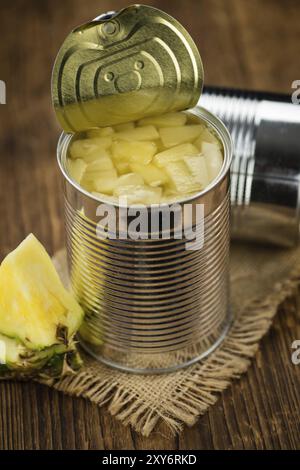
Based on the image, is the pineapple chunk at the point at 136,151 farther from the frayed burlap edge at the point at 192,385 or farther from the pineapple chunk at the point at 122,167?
the frayed burlap edge at the point at 192,385

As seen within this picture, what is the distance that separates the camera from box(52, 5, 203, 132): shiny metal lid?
1.43m

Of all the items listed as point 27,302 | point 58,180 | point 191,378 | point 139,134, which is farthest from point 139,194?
point 58,180

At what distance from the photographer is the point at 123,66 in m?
1.45

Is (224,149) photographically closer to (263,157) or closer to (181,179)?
(181,179)

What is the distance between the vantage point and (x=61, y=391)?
5.09ft

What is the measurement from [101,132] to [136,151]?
9 centimetres

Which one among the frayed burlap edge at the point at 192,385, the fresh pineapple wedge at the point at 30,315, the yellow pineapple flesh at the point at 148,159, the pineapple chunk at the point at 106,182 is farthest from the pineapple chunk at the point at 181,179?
the frayed burlap edge at the point at 192,385

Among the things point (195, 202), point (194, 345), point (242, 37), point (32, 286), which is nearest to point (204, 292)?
point (194, 345)

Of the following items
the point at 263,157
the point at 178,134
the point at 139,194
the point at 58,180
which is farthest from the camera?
the point at 58,180

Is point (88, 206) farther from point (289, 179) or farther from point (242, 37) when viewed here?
point (242, 37)

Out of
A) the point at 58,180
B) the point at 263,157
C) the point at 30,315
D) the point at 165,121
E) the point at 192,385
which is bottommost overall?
the point at 192,385

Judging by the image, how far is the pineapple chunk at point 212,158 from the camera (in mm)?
1460

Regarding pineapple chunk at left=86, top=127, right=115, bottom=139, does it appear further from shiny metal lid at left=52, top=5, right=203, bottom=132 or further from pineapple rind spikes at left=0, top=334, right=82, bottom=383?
pineapple rind spikes at left=0, top=334, right=82, bottom=383

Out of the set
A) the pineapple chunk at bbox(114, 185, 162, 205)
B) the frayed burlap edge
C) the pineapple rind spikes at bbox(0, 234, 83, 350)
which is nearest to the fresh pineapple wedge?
the pineapple rind spikes at bbox(0, 234, 83, 350)
